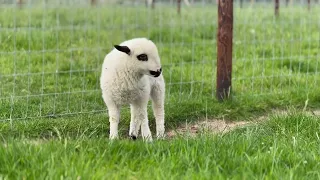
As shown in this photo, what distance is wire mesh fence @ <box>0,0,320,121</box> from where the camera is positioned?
5.95 metres

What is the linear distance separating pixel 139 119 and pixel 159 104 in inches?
10.5

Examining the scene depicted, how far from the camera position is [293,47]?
894cm

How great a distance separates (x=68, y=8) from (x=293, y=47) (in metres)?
4.35

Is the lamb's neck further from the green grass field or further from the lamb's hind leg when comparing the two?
the green grass field

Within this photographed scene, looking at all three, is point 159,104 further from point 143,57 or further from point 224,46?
point 224,46

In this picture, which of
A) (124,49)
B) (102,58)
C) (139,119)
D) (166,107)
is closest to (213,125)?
(166,107)

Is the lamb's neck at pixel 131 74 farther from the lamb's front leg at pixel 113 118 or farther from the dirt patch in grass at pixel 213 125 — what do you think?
the dirt patch in grass at pixel 213 125

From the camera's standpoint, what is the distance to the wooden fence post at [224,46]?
5969 millimetres

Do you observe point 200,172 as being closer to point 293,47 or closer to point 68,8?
point 293,47

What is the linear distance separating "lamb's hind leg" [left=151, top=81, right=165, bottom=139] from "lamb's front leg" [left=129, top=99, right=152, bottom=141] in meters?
0.19

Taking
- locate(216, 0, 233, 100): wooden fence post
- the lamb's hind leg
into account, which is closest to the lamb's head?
the lamb's hind leg

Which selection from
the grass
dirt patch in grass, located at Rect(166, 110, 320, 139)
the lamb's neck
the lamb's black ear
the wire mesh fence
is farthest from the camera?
the wire mesh fence

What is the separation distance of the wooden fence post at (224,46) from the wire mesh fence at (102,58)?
171mm

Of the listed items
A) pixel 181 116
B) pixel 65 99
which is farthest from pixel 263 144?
pixel 65 99
